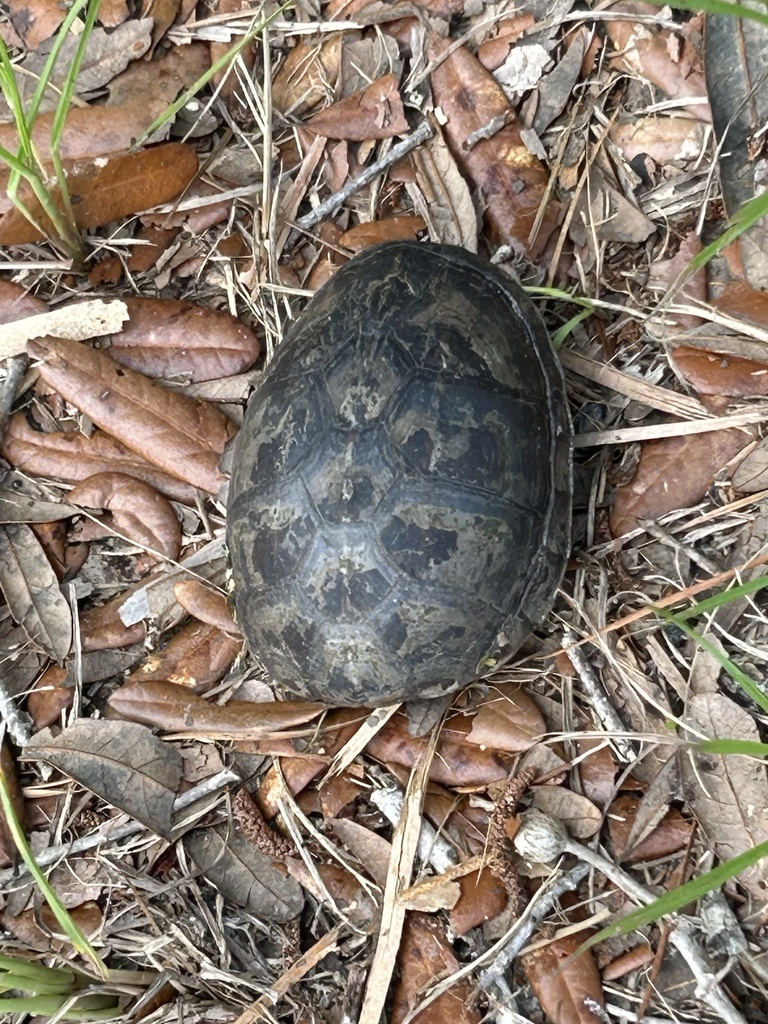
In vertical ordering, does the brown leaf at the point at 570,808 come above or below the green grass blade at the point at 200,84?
below

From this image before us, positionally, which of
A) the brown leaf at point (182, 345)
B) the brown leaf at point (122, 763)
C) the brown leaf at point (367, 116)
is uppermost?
the brown leaf at point (367, 116)

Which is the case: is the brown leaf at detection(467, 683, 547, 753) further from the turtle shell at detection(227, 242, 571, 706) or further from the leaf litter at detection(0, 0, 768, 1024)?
the turtle shell at detection(227, 242, 571, 706)

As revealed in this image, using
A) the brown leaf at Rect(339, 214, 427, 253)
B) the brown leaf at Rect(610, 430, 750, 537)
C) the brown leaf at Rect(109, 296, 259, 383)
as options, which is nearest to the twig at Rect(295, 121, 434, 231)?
the brown leaf at Rect(339, 214, 427, 253)

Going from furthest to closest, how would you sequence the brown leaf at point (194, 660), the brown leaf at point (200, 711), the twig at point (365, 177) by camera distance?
the twig at point (365, 177) < the brown leaf at point (194, 660) < the brown leaf at point (200, 711)

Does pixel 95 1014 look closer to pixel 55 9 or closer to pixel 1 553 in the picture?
pixel 1 553

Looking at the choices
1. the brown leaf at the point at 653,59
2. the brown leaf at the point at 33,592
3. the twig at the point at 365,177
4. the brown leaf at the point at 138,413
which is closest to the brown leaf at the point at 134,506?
the brown leaf at the point at 138,413

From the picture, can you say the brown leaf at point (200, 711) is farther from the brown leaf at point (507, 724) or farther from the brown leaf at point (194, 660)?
the brown leaf at point (507, 724)
